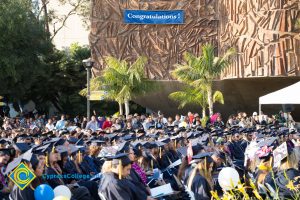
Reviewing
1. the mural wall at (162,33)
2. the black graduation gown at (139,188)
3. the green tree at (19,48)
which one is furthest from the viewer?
the green tree at (19,48)

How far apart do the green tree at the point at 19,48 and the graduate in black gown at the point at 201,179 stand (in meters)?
27.5

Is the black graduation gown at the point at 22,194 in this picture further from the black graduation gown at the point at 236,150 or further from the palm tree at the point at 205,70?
the palm tree at the point at 205,70

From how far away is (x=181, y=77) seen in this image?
31.5m

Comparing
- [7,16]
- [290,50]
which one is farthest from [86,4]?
[290,50]

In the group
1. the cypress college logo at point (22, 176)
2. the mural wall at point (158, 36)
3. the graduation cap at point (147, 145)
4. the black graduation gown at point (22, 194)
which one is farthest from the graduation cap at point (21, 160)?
the mural wall at point (158, 36)

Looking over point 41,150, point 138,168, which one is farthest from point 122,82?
point 41,150

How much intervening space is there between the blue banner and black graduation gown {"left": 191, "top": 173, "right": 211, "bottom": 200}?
1037 inches

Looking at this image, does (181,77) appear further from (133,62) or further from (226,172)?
(226,172)

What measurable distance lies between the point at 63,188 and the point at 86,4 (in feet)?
146

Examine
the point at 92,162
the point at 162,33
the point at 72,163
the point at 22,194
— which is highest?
the point at 162,33

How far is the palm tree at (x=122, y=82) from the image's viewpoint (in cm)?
3173

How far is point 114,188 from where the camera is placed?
A: 7555 millimetres

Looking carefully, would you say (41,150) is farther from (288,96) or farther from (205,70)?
(205,70)

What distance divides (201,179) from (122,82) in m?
23.1
